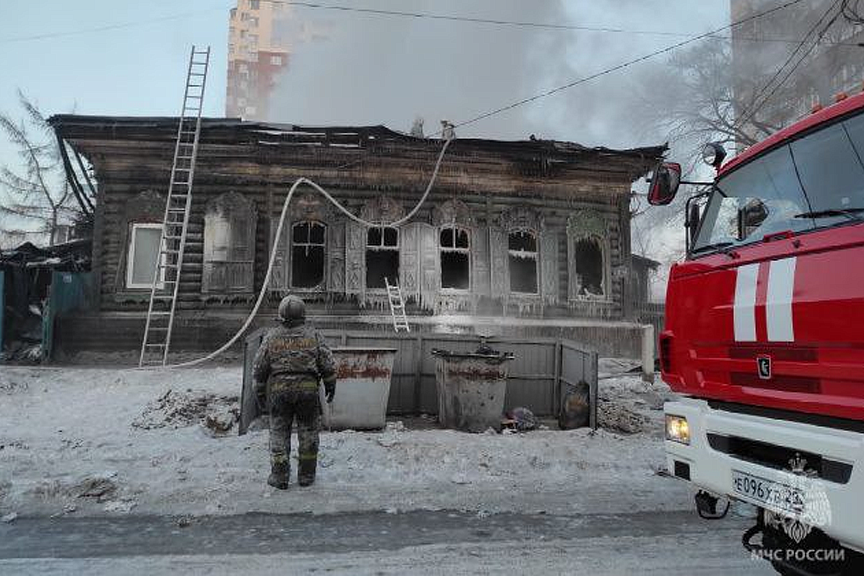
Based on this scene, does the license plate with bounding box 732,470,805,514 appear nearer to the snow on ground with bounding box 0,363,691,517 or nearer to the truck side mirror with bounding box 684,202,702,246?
the truck side mirror with bounding box 684,202,702,246

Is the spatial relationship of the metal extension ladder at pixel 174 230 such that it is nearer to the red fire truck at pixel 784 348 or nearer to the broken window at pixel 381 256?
the broken window at pixel 381 256

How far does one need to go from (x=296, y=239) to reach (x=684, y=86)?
82.4 feet

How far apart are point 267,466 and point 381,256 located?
8646 mm

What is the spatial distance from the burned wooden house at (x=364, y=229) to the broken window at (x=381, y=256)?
0.03 m

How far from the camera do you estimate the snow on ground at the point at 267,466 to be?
505 centimetres

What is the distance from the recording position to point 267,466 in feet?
19.4

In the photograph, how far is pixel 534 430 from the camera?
25.5 feet

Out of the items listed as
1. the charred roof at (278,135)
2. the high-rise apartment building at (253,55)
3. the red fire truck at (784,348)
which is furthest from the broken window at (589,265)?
the high-rise apartment building at (253,55)

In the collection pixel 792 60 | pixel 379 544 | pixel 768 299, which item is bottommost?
pixel 379 544

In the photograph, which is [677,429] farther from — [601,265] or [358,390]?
[601,265]

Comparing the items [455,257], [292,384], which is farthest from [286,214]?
[292,384]

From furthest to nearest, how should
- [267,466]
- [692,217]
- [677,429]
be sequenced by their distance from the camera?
[267,466], [692,217], [677,429]

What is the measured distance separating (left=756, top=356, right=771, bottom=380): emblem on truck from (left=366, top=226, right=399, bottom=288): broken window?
435 inches

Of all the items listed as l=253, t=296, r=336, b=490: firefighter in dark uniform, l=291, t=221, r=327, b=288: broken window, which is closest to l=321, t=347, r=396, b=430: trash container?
l=253, t=296, r=336, b=490: firefighter in dark uniform
